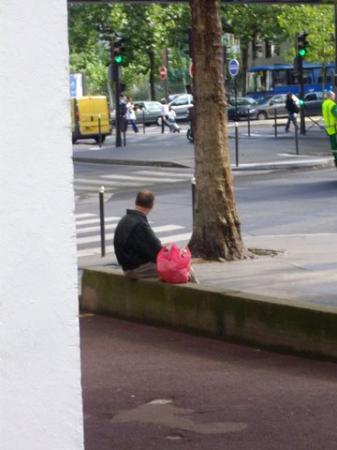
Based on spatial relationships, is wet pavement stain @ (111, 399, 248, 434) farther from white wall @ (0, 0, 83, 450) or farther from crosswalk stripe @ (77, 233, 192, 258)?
crosswalk stripe @ (77, 233, 192, 258)

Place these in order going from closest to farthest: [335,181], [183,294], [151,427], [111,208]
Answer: [151,427] → [183,294] → [111,208] → [335,181]

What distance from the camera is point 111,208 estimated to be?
79.5 ft

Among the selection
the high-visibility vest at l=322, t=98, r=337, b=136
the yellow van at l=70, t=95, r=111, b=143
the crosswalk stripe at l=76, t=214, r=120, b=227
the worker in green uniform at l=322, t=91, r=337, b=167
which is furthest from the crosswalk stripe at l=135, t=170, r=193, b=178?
the yellow van at l=70, t=95, r=111, b=143

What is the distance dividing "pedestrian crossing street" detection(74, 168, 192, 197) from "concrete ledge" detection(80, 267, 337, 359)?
1486 cm

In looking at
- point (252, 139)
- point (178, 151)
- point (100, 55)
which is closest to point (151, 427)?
point (178, 151)

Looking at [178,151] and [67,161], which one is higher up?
[67,161]

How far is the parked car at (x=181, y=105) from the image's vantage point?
233 feet

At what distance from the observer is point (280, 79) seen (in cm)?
8356

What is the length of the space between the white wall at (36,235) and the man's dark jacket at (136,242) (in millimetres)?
9311

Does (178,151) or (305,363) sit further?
(178,151)

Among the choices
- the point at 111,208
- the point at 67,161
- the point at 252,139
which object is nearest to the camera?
the point at 67,161

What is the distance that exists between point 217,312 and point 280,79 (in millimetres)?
73370

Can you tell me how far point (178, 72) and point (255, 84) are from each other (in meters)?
15.3

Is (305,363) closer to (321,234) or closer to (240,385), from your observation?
(240,385)
